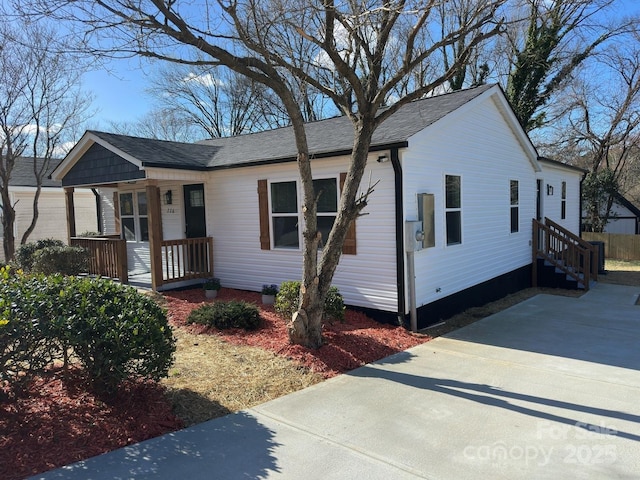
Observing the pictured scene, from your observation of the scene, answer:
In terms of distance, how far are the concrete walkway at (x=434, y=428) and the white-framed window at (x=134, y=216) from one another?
27.2 ft

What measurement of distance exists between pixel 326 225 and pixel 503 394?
4.26 metres

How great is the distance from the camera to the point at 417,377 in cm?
500

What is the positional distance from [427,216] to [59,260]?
26.2ft

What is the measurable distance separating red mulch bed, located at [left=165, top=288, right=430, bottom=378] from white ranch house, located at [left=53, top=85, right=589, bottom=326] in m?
0.54

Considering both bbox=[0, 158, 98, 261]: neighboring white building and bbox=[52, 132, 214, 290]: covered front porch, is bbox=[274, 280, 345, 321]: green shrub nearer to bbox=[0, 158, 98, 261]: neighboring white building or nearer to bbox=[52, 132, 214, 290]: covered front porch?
bbox=[52, 132, 214, 290]: covered front porch

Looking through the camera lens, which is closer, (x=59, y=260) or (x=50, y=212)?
(x=59, y=260)

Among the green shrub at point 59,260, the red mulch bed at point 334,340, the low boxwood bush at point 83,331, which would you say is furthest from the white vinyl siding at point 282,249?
the low boxwood bush at point 83,331

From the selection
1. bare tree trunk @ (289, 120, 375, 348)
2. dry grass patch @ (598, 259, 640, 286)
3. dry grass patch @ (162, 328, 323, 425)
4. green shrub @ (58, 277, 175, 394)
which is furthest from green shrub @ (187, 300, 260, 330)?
dry grass patch @ (598, 259, 640, 286)

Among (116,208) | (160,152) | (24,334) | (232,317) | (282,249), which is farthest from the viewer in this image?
(116,208)

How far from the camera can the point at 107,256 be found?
10.4m

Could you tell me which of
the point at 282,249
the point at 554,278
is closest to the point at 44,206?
the point at 282,249

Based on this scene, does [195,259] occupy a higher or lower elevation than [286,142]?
lower

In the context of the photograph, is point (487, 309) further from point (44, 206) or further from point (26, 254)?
point (44, 206)

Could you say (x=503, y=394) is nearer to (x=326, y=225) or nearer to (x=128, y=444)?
(x=128, y=444)
